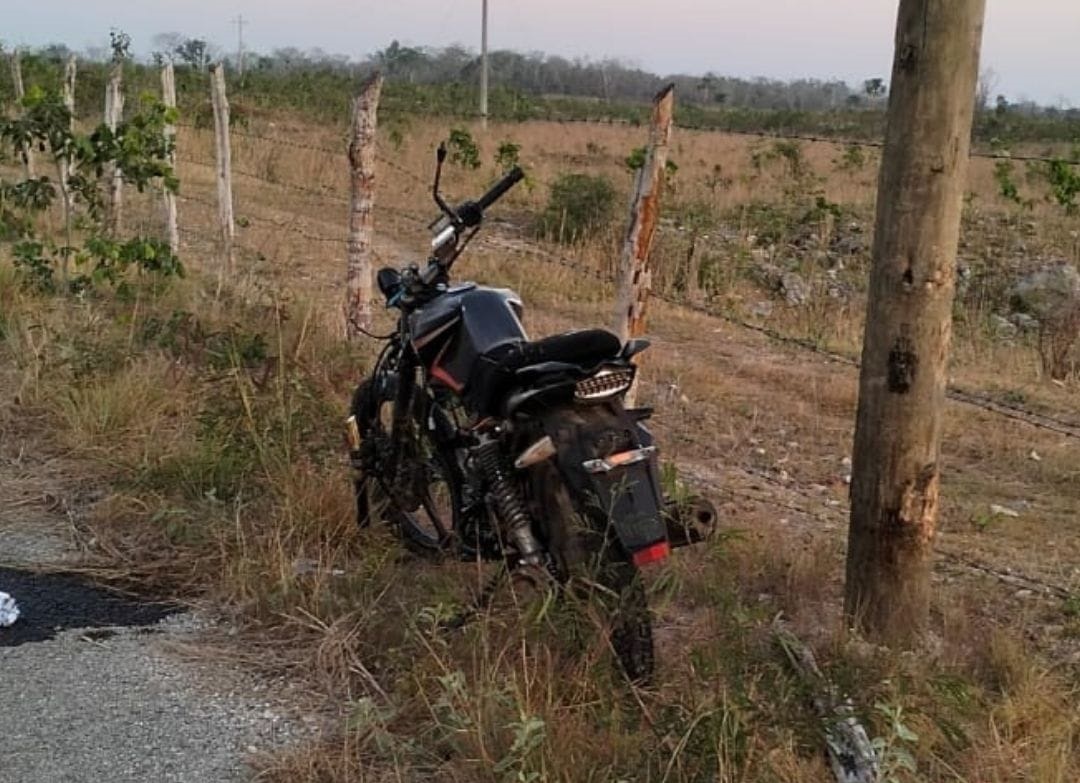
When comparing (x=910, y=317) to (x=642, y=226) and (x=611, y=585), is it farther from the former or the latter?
(x=642, y=226)

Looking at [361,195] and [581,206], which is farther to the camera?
[581,206]

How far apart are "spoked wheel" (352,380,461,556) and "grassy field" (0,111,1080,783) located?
100 millimetres

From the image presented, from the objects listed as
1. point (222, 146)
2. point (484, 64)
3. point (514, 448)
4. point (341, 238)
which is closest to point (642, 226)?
point (514, 448)

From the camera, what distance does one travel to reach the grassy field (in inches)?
119

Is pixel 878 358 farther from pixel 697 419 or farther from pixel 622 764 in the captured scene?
pixel 697 419

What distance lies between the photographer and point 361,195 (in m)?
6.71

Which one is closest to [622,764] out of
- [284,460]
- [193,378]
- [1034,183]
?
[284,460]

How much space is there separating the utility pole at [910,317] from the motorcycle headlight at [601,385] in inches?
26.9

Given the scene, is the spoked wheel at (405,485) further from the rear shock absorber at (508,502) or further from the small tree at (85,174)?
the small tree at (85,174)

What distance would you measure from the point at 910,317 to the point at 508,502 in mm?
1175

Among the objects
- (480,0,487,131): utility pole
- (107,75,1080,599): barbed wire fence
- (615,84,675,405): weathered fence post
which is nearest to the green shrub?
(107,75,1080,599): barbed wire fence

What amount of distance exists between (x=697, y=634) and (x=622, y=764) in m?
0.81

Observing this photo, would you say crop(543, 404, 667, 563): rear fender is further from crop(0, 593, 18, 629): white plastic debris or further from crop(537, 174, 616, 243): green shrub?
crop(537, 174, 616, 243): green shrub

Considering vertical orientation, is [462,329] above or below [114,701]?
above
